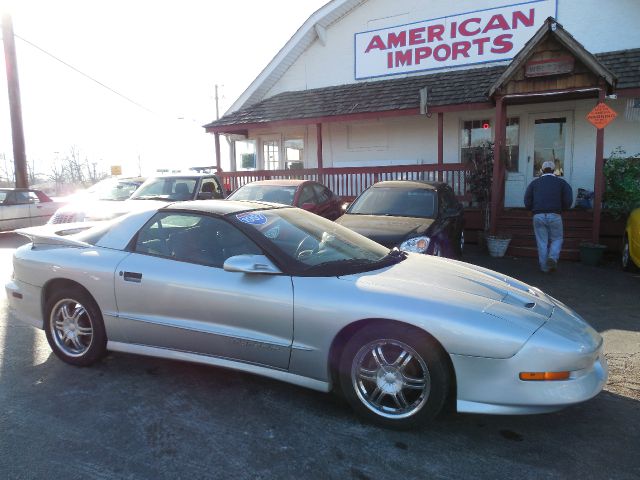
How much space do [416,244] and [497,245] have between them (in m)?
3.48

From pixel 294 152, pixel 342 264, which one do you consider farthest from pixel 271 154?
pixel 342 264

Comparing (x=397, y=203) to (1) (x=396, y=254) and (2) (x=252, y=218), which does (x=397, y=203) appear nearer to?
(1) (x=396, y=254)

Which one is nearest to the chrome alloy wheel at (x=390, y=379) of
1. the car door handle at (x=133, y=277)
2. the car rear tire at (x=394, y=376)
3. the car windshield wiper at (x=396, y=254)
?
the car rear tire at (x=394, y=376)

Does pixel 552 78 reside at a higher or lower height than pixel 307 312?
higher

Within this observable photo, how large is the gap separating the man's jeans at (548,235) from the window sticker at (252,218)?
5509 mm

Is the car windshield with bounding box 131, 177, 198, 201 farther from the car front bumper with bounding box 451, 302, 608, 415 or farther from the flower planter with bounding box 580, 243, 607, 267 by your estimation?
the car front bumper with bounding box 451, 302, 608, 415

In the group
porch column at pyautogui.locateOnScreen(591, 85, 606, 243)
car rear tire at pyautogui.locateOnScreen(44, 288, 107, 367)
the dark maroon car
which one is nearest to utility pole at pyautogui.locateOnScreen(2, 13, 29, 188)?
the dark maroon car

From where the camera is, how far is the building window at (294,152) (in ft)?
49.5

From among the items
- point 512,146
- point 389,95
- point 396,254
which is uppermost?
point 389,95

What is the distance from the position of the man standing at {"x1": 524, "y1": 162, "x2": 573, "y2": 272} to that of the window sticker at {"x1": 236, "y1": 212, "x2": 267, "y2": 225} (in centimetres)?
540

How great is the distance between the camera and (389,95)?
40.0ft

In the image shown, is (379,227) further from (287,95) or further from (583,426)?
(287,95)

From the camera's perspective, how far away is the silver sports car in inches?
108

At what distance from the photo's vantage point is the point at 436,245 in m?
6.51
